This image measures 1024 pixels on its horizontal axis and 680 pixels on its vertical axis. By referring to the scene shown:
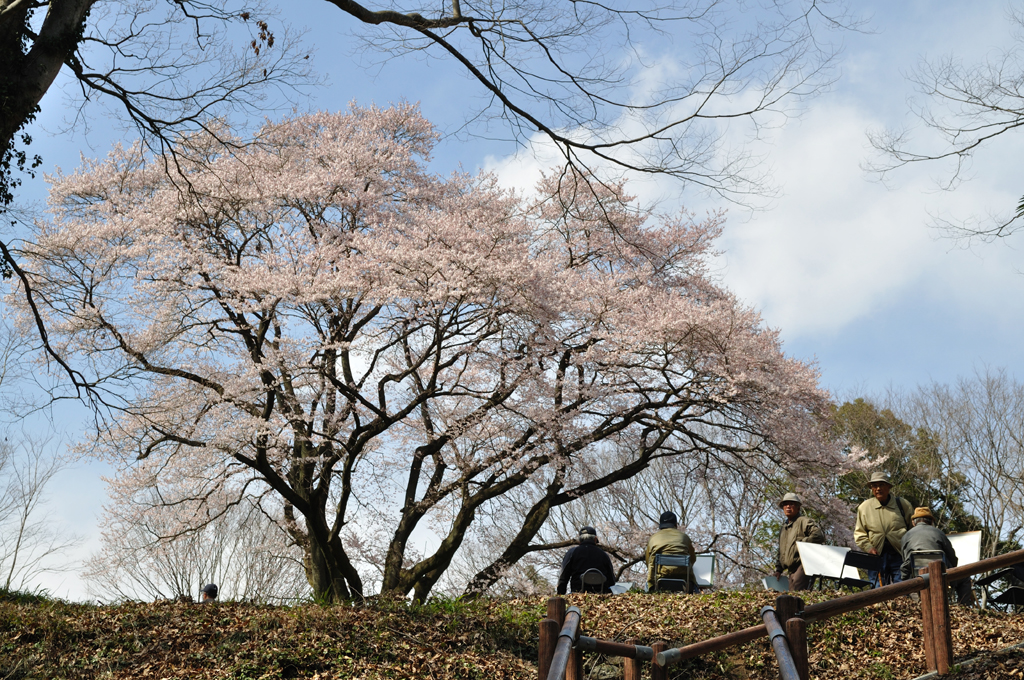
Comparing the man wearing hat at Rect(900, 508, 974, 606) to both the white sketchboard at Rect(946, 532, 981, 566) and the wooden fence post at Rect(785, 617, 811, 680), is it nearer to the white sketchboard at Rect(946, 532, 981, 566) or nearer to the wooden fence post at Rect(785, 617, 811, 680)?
the white sketchboard at Rect(946, 532, 981, 566)

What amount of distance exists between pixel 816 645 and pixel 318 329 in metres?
9.12

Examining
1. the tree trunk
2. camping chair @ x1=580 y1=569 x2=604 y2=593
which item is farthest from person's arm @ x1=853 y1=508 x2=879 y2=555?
the tree trunk

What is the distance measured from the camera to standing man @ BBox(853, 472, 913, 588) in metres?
8.32

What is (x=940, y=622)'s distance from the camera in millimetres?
6180

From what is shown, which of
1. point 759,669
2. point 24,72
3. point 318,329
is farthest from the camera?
point 318,329

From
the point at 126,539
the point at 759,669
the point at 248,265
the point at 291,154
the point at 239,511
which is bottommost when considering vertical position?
the point at 759,669

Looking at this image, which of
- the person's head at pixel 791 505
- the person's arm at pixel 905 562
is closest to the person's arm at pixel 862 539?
the person's arm at pixel 905 562

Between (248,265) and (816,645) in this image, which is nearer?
(816,645)

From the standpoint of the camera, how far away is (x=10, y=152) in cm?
721

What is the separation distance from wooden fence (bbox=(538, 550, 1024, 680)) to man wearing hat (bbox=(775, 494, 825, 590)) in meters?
2.30

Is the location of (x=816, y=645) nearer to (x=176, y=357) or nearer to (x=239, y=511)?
(x=176, y=357)

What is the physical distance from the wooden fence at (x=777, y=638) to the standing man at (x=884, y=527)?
6.72ft

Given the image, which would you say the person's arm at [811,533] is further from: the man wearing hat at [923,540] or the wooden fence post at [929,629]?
the wooden fence post at [929,629]

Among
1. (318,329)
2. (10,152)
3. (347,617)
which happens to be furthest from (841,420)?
Result: (10,152)
